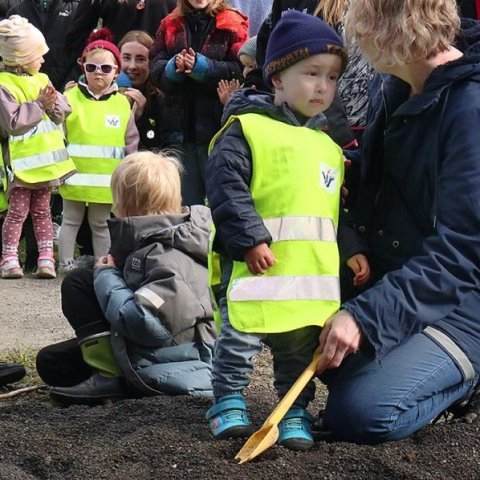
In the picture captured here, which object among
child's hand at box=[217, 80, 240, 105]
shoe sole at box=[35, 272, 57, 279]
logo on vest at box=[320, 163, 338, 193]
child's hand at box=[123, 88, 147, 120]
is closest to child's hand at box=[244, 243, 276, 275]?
logo on vest at box=[320, 163, 338, 193]

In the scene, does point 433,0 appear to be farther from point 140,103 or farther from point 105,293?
point 140,103

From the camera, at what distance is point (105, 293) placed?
13.8 ft

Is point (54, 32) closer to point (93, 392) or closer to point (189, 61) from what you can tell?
point (189, 61)

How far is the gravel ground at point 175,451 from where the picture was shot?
3.08 meters

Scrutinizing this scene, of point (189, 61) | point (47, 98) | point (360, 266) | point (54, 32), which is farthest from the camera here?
point (54, 32)

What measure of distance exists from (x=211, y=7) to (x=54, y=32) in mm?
2162

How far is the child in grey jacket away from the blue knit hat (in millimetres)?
944

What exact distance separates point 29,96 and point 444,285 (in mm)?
4770

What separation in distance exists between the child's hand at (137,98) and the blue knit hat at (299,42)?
4.16m

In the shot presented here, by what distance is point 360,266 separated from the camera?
353 cm

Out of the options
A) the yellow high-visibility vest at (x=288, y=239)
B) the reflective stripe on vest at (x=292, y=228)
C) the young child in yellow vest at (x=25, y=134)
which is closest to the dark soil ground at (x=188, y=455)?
the yellow high-visibility vest at (x=288, y=239)

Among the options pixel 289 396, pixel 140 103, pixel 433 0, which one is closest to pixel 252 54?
pixel 140 103

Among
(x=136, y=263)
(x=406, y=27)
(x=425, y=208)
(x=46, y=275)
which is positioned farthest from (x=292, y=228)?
(x=46, y=275)

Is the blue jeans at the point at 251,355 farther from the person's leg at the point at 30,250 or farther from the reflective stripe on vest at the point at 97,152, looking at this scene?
the person's leg at the point at 30,250
